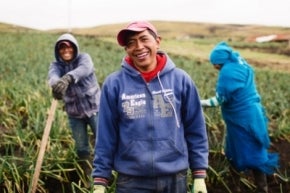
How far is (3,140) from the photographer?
15.4ft

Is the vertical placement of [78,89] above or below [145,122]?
above

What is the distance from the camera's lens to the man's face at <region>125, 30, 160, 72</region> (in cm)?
229

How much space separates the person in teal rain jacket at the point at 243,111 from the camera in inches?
159

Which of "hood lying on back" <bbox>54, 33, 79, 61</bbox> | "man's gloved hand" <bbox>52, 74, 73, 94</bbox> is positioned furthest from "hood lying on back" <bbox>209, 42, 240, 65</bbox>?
"man's gloved hand" <bbox>52, 74, 73, 94</bbox>

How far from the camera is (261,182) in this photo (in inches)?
163

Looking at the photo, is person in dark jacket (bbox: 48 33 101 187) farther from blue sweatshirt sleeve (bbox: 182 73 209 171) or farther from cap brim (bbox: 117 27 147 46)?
blue sweatshirt sleeve (bbox: 182 73 209 171)

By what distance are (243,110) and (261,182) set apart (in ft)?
2.35

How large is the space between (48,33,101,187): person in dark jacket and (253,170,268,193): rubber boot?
5.28 feet

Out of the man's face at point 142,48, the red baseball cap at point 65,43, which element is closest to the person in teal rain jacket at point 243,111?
the red baseball cap at point 65,43

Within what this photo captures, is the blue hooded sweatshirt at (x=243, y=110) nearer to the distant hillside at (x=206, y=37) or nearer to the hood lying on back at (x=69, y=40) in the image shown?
the hood lying on back at (x=69, y=40)

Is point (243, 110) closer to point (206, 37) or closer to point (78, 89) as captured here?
point (78, 89)

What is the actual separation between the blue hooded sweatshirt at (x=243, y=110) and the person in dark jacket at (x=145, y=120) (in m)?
1.71

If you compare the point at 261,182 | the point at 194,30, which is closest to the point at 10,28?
the point at 194,30

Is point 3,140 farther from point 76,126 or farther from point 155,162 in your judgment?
point 155,162
